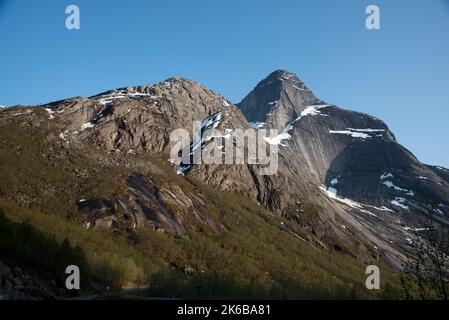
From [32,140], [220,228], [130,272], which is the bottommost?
[130,272]

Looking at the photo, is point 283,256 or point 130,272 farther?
point 283,256
